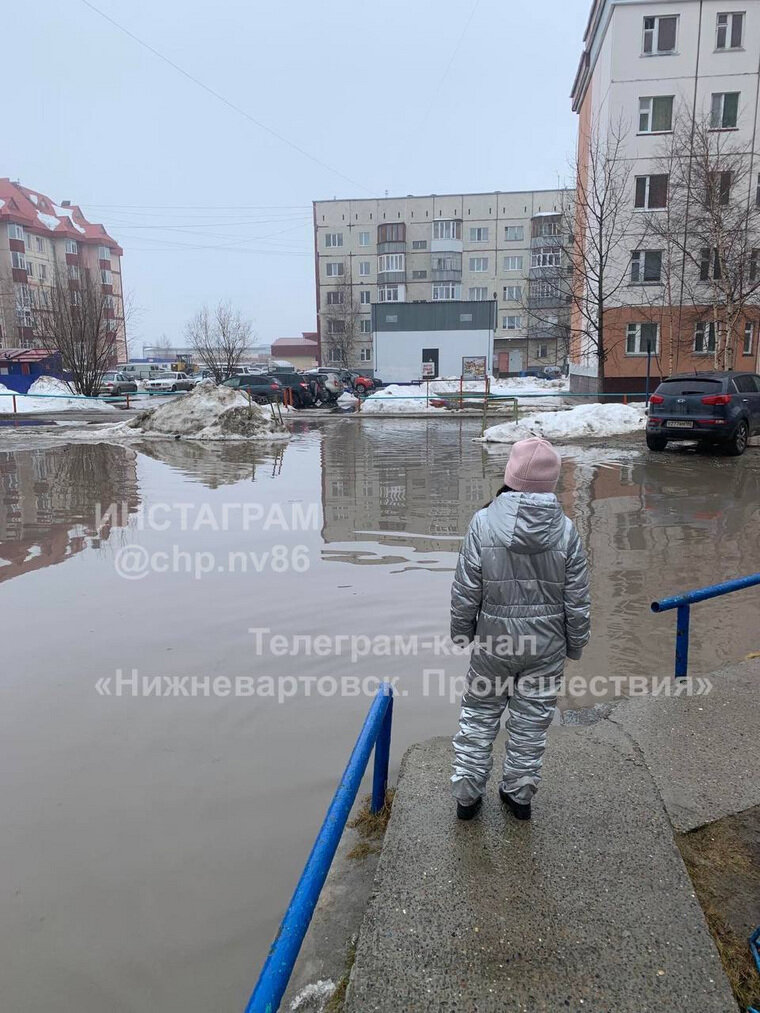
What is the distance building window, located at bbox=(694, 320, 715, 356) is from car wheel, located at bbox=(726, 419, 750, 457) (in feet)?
54.3

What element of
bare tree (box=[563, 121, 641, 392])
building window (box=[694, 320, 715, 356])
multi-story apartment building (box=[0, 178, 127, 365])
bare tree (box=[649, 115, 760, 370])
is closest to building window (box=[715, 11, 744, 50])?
bare tree (box=[649, 115, 760, 370])

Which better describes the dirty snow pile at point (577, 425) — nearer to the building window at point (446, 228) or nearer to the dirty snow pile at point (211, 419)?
the dirty snow pile at point (211, 419)

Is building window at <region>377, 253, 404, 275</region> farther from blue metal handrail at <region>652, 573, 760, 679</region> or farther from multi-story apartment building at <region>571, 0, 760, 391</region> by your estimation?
blue metal handrail at <region>652, 573, 760, 679</region>

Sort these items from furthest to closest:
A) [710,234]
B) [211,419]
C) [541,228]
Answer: [541,228], [710,234], [211,419]

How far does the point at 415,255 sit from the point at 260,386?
47594 mm

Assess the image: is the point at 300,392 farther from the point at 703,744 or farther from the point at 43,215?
the point at 43,215

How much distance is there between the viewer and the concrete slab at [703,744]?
3154 mm

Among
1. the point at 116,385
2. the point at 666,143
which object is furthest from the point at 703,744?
the point at 116,385

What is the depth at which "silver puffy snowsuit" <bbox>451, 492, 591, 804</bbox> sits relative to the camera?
2.89m

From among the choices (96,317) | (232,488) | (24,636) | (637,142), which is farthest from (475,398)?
(24,636)

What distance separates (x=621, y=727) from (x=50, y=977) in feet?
9.21

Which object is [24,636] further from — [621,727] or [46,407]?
[46,407]

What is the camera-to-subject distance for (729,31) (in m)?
29.7

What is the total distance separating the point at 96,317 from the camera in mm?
35438
